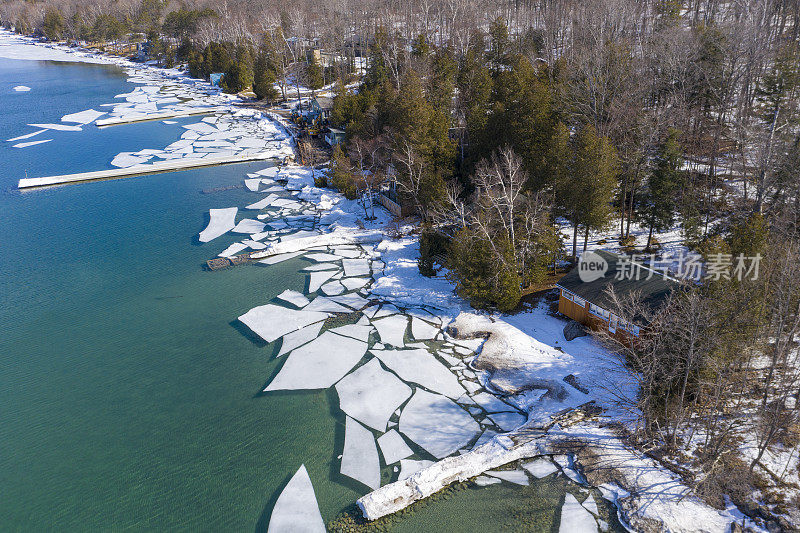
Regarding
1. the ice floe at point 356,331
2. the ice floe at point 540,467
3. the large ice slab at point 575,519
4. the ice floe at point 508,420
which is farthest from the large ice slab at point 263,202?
the large ice slab at point 575,519

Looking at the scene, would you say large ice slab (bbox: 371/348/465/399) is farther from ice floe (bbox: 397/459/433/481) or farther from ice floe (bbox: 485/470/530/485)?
ice floe (bbox: 485/470/530/485)

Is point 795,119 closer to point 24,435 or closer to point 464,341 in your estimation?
point 464,341

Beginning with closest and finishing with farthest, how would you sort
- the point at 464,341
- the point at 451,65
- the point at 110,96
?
the point at 464,341
the point at 451,65
the point at 110,96

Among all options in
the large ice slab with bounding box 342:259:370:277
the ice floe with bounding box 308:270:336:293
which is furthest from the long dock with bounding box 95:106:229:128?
the ice floe with bounding box 308:270:336:293

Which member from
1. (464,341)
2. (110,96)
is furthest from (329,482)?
(110,96)

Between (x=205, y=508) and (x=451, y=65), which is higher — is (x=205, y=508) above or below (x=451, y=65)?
below

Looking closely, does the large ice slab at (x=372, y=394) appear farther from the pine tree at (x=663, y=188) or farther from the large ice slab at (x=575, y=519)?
the pine tree at (x=663, y=188)
